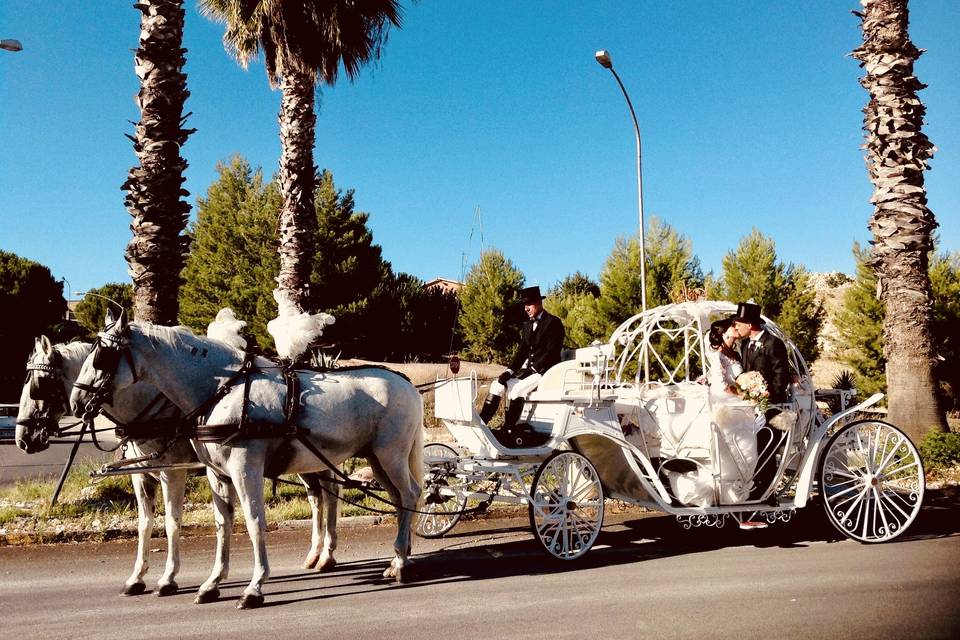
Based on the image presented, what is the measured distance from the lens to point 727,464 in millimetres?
7199

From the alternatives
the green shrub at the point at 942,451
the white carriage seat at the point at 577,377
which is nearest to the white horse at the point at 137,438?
the white carriage seat at the point at 577,377

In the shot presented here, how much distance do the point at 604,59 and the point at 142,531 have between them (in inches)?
514

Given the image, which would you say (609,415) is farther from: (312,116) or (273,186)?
(273,186)

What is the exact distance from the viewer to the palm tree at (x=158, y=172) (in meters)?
9.00

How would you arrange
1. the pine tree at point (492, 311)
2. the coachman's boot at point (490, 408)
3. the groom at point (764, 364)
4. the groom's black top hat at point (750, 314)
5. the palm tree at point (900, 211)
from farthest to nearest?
the pine tree at point (492, 311), the palm tree at point (900, 211), the groom's black top hat at point (750, 314), the groom at point (764, 364), the coachman's boot at point (490, 408)

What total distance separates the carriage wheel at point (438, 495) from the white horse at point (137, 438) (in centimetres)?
110

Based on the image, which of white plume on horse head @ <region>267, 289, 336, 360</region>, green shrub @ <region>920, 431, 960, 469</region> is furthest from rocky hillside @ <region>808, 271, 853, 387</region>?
white plume on horse head @ <region>267, 289, 336, 360</region>

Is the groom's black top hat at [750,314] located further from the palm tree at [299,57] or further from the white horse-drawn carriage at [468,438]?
the palm tree at [299,57]

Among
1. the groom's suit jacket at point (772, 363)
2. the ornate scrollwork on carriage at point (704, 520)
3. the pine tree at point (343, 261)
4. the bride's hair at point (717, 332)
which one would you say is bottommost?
the ornate scrollwork on carriage at point (704, 520)

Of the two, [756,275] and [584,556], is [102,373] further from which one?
[756,275]

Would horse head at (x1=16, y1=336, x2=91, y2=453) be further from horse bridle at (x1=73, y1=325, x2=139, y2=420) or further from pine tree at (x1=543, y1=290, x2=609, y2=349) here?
pine tree at (x1=543, y1=290, x2=609, y2=349)

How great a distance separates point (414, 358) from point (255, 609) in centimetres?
3130

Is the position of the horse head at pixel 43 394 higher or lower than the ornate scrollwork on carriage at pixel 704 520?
higher

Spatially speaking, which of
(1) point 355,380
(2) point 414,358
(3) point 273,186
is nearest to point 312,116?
(1) point 355,380
